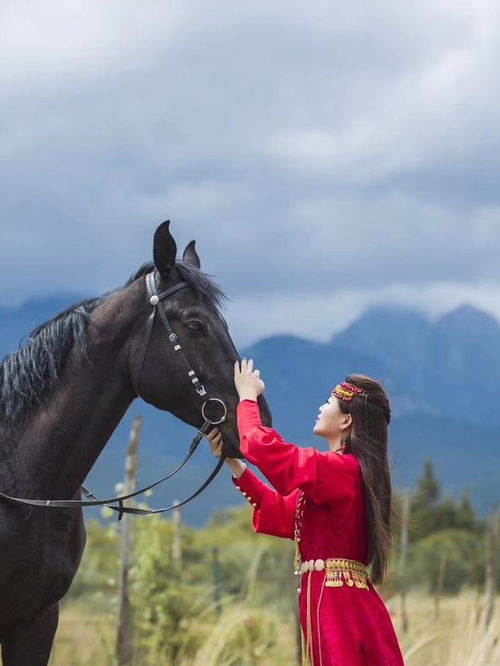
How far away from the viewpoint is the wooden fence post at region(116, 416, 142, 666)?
829 cm

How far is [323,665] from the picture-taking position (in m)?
3.70

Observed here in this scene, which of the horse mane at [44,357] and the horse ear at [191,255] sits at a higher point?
the horse ear at [191,255]

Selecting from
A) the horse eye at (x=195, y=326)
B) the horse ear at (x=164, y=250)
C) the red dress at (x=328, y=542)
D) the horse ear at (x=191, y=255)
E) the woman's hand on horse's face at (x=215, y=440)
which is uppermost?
the horse ear at (x=191, y=255)

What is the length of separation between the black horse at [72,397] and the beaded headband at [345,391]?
0.95 ft

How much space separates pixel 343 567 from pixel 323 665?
1.16ft

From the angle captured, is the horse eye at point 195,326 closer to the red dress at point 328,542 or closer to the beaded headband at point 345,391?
the red dress at point 328,542

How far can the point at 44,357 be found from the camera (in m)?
3.94

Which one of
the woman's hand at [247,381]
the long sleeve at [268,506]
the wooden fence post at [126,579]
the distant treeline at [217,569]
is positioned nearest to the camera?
the woman's hand at [247,381]

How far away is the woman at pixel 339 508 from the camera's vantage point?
3596 mm

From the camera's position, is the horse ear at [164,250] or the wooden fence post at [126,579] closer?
the horse ear at [164,250]

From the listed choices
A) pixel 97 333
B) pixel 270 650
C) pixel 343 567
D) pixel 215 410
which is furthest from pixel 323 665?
pixel 270 650

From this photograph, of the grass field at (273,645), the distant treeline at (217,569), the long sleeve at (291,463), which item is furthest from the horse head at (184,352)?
the grass field at (273,645)

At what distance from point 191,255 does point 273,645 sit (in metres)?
5.24

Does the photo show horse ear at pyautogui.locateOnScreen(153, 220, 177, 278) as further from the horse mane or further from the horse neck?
the horse neck
